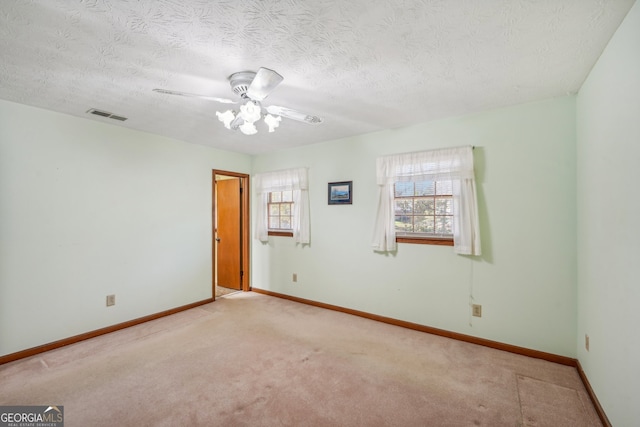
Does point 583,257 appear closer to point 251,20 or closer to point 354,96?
point 354,96

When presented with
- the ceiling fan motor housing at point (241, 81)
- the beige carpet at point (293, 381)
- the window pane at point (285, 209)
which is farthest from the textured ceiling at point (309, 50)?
the beige carpet at point (293, 381)

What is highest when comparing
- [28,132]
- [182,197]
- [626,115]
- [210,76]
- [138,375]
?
[210,76]

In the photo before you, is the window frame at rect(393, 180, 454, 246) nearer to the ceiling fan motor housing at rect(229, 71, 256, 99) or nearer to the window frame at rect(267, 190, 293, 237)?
the window frame at rect(267, 190, 293, 237)

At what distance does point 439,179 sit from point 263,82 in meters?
2.12

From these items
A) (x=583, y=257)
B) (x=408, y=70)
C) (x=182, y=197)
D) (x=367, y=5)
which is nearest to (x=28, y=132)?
(x=182, y=197)

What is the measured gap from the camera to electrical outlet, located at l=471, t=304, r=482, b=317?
284 cm

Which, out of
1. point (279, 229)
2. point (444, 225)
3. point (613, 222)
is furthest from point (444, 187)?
point (279, 229)

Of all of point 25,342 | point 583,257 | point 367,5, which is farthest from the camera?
point 25,342

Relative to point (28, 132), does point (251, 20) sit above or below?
above

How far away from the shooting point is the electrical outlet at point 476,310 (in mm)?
2840

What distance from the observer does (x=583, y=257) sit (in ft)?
7.34

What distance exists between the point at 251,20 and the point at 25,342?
Result: 11.5 feet

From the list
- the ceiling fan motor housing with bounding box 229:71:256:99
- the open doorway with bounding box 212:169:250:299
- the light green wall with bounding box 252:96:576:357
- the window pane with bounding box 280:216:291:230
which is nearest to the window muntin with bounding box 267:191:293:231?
the window pane with bounding box 280:216:291:230

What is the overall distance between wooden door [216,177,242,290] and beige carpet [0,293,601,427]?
71.5 inches
